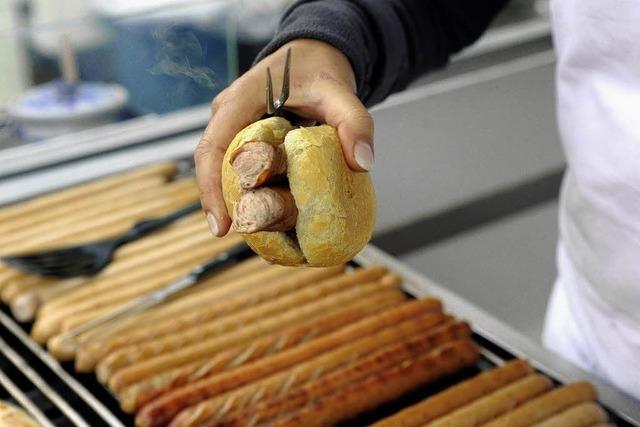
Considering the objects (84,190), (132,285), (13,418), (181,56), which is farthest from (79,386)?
(181,56)

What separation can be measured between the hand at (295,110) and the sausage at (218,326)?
668 millimetres

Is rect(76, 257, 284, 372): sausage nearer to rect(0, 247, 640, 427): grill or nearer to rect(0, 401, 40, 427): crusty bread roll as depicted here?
rect(0, 247, 640, 427): grill

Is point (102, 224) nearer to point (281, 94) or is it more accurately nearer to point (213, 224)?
point (213, 224)

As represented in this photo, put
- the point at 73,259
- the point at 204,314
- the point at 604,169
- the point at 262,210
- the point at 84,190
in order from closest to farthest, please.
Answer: the point at 262,210 < the point at 604,169 < the point at 204,314 < the point at 73,259 < the point at 84,190

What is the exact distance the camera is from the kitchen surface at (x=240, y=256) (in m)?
1.59

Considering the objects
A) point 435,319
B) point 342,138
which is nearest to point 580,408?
point 435,319

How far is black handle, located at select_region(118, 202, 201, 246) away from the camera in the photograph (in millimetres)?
2041

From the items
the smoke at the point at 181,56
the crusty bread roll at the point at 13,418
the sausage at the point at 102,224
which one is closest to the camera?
the crusty bread roll at the point at 13,418

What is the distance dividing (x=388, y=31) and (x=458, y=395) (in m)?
0.66

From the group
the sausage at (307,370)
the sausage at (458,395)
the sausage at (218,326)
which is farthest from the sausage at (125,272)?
the sausage at (458,395)

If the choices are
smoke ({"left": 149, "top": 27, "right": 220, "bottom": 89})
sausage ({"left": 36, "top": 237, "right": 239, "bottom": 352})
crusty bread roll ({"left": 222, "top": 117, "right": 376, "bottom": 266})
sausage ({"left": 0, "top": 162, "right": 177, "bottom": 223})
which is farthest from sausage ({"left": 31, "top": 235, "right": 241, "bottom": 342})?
crusty bread roll ({"left": 222, "top": 117, "right": 376, "bottom": 266})

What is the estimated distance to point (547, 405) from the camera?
60.1 inches

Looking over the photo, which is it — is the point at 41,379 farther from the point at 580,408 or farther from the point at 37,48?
Answer: the point at 37,48

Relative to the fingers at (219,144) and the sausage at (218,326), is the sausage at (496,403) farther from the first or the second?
the fingers at (219,144)
